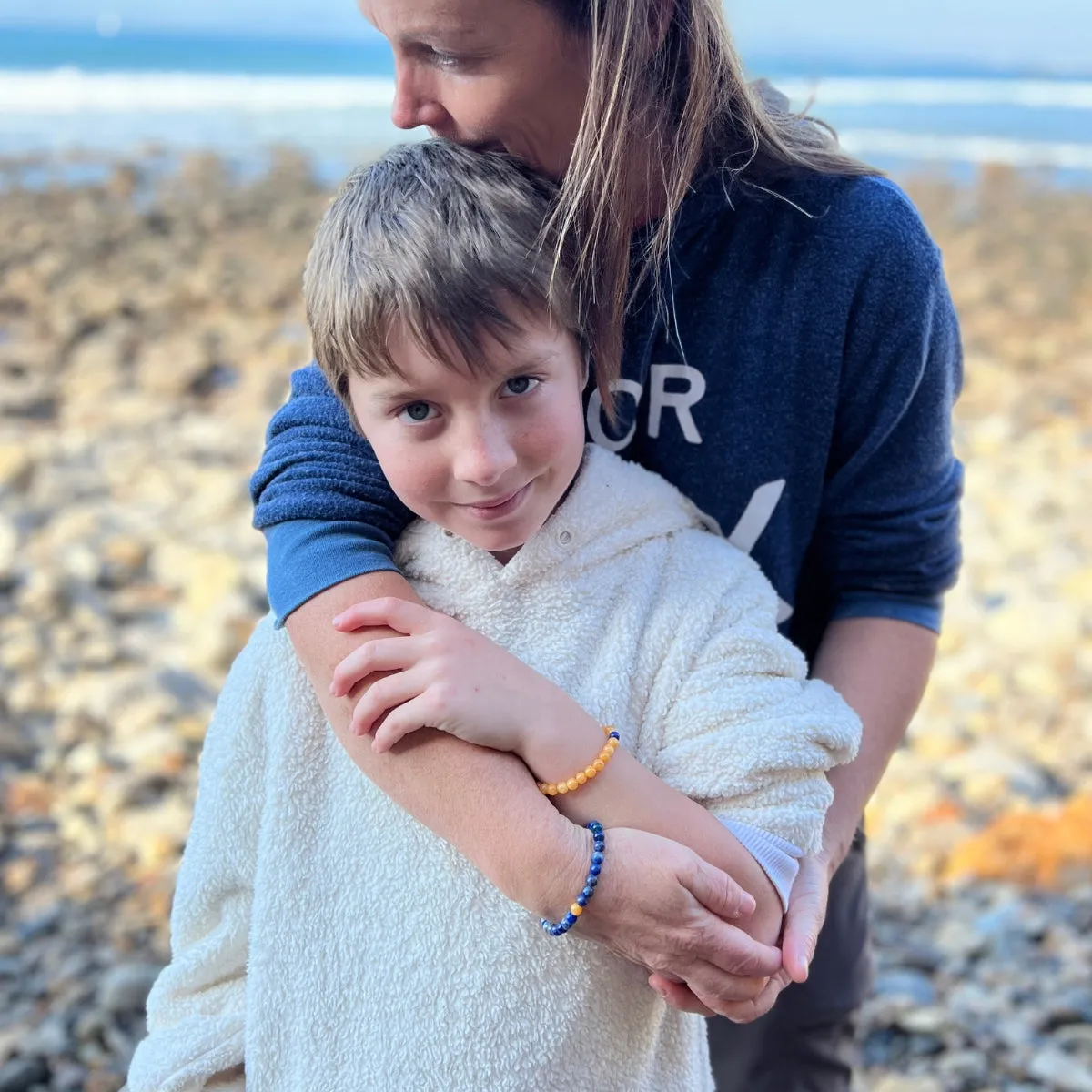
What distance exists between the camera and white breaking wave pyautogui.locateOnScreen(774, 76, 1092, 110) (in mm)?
16344

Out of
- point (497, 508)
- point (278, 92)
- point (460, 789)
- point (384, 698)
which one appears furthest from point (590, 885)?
point (278, 92)

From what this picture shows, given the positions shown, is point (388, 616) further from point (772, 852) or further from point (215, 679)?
point (215, 679)

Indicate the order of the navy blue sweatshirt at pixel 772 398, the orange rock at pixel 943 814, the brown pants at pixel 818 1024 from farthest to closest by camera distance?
1. the orange rock at pixel 943 814
2. the brown pants at pixel 818 1024
3. the navy blue sweatshirt at pixel 772 398

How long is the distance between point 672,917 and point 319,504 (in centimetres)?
52

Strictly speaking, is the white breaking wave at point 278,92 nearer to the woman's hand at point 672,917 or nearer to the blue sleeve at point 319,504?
the blue sleeve at point 319,504

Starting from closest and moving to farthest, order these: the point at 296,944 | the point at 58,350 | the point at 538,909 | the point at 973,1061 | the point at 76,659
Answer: the point at 538,909 < the point at 296,944 < the point at 973,1061 < the point at 76,659 < the point at 58,350

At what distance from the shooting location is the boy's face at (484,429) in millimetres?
1122

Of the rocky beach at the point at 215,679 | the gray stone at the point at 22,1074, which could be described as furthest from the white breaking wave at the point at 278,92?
the gray stone at the point at 22,1074

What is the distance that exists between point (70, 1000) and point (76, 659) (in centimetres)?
128

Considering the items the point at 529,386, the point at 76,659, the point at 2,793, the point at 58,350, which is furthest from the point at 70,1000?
the point at 58,350

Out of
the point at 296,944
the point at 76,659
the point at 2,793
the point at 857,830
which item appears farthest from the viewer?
the point at 76,659

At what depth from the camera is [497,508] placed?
46.3 inches

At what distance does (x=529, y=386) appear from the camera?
115cm

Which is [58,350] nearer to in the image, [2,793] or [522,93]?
[2,793]
